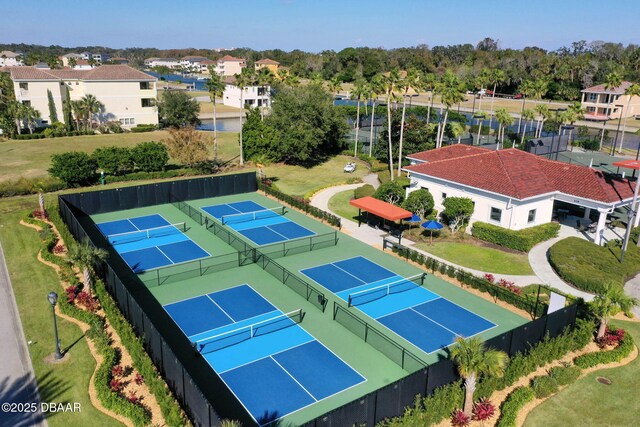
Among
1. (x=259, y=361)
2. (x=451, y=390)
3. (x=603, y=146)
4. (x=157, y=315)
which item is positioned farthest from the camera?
(x=603, y=146)

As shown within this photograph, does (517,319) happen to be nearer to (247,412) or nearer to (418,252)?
(418,252)

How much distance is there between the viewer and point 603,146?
228 ft

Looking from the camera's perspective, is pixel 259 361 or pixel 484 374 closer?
pixel 484 374

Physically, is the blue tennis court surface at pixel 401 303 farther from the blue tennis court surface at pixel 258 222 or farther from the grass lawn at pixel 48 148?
the grass lawn at pixel 48 148

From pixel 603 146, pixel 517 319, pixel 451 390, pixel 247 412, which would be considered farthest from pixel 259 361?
pixel 603 146

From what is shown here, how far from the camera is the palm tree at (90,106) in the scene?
71.2 meters

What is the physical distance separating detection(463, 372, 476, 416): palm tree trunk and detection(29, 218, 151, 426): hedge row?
1065 cm

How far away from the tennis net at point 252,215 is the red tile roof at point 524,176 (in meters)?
11.4

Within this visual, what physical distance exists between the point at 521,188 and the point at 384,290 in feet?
47.3

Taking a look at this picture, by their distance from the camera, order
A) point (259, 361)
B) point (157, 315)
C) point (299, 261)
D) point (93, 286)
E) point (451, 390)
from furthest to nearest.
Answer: point (299, 261)
point (93, 286)
point (157, 315)
point (259, 361)
point (451, 390)

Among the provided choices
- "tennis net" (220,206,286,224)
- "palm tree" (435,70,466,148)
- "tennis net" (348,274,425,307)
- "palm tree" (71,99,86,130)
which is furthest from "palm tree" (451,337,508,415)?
"palm tree" (71,99,86,130)

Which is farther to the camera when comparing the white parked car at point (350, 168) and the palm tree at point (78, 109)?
the palm tree at point (78, 109)

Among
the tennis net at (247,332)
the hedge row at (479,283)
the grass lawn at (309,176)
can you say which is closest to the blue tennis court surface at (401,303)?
the hedge row at (479,283)

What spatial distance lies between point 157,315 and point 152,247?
10.4 metres
